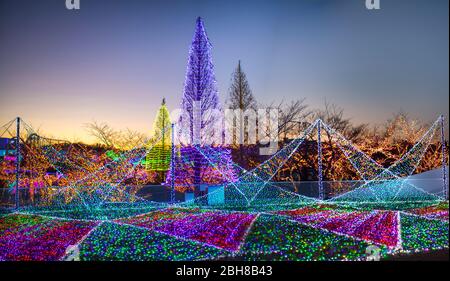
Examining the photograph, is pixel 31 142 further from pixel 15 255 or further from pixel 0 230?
pixel 15 255

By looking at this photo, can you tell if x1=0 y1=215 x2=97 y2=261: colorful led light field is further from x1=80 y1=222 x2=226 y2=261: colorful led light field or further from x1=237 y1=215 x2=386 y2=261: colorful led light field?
x1=237 y1=215 x2=386 y2=261: colorful led light field

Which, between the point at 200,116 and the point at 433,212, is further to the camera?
the point at 200,116

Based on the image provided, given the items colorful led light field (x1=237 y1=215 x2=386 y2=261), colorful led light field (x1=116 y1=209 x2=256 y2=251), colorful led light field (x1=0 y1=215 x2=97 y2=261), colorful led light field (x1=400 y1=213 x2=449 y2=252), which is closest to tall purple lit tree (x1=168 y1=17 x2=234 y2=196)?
colorful led light field (x1=116 y1=209 x2=256 y2=251)

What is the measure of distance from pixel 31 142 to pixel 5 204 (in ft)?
4.41

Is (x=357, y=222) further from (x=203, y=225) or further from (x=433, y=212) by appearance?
(x=203, y=225)

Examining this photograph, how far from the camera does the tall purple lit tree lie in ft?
34.7

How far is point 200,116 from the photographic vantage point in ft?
36.4

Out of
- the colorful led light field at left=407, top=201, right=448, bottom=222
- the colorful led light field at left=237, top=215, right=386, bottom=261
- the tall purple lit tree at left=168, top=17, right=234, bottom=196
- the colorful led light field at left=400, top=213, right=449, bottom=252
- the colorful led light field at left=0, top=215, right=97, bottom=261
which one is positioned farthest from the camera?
the tall purple lit tree at left=168, top=17, right=234, bottom=196

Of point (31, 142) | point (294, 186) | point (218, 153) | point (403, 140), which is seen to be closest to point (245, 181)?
point (218, 153)

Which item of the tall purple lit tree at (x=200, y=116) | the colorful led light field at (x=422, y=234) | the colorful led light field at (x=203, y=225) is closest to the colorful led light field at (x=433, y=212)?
the colorful led light field at (x=422, y=234)

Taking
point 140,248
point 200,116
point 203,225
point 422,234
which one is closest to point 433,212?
point 422,234

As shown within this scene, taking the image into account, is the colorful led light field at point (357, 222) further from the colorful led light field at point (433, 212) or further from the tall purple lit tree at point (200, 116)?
the tall purple lit tree at point (200, 116)

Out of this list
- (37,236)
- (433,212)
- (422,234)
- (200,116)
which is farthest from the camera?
(200,116)

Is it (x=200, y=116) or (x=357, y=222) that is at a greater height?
(x=200, y=116)
